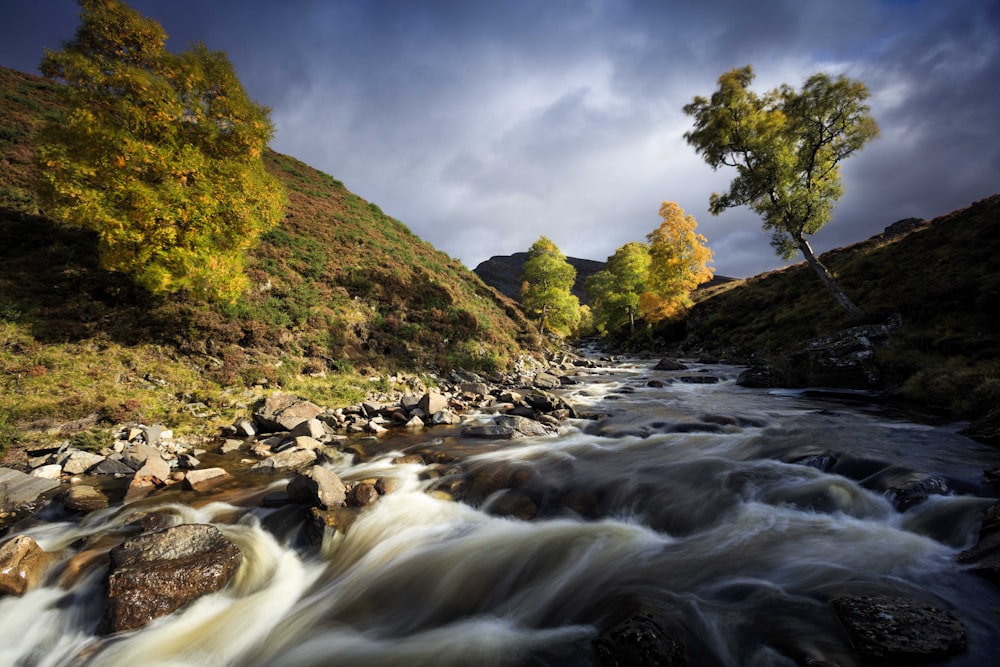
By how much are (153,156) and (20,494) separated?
392 inches

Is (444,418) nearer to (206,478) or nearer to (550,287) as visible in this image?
(206,478)

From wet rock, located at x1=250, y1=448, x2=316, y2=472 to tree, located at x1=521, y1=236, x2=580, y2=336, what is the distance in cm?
2506

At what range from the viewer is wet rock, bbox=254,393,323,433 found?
9914 mm

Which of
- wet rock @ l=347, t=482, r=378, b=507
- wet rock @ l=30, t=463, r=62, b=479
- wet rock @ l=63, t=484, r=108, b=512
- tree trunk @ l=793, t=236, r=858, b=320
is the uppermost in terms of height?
tree trunk @ l=793, t=236, r=858, b=320

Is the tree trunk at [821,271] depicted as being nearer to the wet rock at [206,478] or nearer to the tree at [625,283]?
the tree at [625,283]

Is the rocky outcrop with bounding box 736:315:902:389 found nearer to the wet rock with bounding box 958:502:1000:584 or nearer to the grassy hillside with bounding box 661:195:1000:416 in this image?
the grassy hillside with bounding box 661:195:1000:416

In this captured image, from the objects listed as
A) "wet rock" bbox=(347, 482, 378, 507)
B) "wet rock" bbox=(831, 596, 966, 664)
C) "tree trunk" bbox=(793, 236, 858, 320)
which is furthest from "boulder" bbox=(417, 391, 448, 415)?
"tree trunk" bbox=(793, 236, 858, 320)

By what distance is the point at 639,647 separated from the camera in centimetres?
273

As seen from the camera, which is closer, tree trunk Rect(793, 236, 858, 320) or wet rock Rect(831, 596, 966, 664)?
wet rock Rect(831, 596, 966, 664)

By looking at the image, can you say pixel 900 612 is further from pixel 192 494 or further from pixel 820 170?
pixel 820 170

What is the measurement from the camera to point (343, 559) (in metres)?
5.05

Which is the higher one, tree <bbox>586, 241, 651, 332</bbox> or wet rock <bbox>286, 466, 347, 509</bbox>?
tree <bbox>586, 241, 651, 332</bbox>

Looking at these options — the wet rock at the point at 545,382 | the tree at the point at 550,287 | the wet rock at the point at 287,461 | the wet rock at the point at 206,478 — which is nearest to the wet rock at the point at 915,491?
the wet rock at the point at 287,461

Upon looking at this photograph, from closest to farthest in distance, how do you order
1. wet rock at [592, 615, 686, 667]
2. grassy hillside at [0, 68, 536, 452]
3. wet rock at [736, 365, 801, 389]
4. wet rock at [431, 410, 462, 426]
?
wet rock at [592, 615, 686, 667]
grassy hillside at [0, 68, 536, 452]
wet rock at [431, 410, 462, 426]
wet rock at [736, 365, 801, 389]
